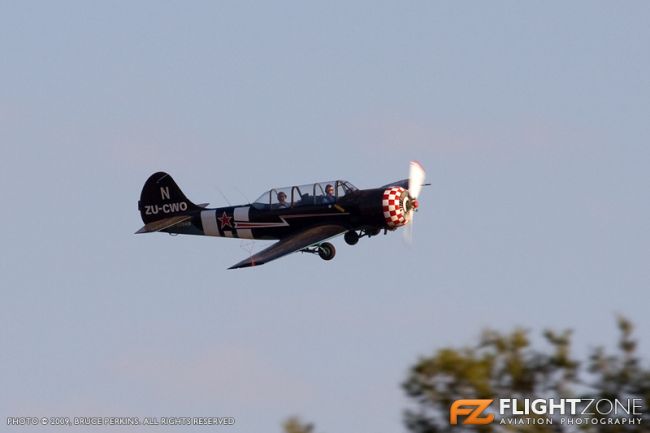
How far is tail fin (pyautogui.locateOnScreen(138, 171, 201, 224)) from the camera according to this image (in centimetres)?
3684

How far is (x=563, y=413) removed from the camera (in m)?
16.4

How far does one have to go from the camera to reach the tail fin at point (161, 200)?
36844mm

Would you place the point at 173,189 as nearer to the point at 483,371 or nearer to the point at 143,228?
the point at 143,228

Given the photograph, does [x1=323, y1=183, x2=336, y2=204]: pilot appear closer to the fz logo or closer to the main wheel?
the main wheel

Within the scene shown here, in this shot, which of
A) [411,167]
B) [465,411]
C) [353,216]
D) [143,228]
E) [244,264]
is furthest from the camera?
[143,228]

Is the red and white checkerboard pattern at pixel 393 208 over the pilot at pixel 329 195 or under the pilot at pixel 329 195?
under

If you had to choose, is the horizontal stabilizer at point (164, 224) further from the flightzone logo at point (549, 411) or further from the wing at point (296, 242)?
the flightzone logo at point (549, 411)

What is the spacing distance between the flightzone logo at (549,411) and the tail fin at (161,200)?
2108cm

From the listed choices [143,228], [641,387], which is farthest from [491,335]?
[143,228]

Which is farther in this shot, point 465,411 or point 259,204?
point 259,204

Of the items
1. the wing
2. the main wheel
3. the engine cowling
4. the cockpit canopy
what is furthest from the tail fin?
the engine cowling

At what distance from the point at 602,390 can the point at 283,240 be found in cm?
1661

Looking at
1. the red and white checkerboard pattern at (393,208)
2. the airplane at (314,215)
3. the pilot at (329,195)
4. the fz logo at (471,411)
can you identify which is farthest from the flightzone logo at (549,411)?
the pilot at (329,195)

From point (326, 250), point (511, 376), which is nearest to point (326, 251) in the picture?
point (326, 250)
